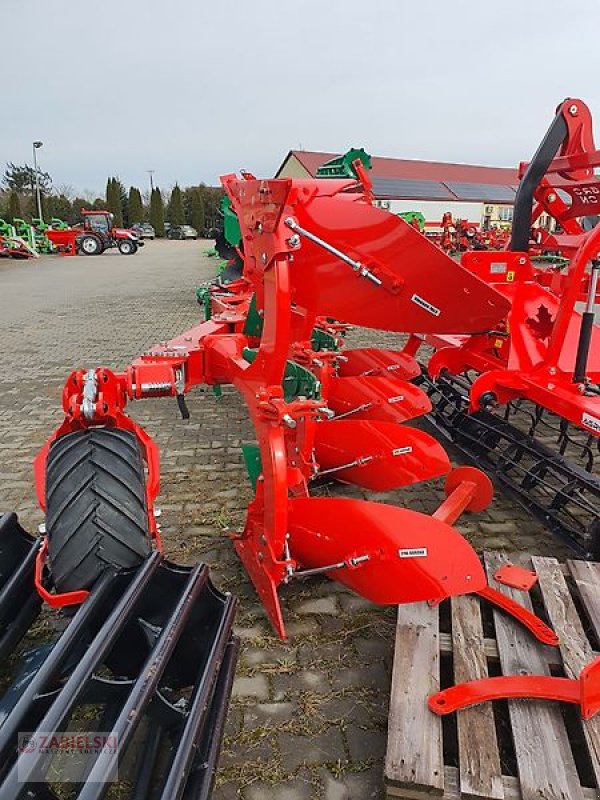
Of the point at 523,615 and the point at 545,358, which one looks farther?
the point at 545,358

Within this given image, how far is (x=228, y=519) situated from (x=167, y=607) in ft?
5.74

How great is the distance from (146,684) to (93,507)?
76 cm

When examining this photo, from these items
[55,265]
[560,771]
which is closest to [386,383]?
[560,771]

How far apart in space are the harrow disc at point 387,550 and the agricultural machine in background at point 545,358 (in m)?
0.92

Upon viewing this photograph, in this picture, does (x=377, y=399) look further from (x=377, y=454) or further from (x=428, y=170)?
(x=428, y=170)

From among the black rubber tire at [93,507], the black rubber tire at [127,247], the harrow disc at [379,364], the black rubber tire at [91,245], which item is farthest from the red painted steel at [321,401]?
the black rubber tire at [127,247]

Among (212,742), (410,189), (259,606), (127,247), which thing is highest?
(410,189)

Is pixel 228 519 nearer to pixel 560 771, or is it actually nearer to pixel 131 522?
pixel 131 522

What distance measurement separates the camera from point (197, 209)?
54.3 m

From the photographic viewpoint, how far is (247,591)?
3.22 metres

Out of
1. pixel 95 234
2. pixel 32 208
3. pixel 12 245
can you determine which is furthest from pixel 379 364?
pixel 32 208

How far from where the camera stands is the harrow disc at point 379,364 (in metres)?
5.14

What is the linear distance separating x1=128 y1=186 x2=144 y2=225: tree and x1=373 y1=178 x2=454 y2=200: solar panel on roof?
78.5 feet

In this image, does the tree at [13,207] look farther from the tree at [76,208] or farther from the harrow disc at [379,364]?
the harrow disc at [379,364]
